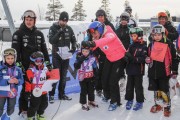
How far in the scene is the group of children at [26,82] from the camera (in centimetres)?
434

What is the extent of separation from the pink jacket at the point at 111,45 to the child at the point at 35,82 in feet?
3.57

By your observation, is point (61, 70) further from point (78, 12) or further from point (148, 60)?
point (78, 12)

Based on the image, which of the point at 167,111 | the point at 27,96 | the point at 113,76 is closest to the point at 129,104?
the point at 113,76

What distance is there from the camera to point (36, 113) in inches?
192

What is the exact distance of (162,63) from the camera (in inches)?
195

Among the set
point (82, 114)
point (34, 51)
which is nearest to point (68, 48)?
point (34, 51)

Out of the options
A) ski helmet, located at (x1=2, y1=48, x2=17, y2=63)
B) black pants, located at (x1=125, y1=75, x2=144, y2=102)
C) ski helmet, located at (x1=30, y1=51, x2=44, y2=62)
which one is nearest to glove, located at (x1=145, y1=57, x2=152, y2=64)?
black pants, located at (x1=125, y1=75, x2=144, y2=102)

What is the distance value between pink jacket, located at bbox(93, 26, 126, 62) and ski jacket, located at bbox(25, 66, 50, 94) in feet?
3.67

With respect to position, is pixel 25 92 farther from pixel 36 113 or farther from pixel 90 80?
pixel 90 80

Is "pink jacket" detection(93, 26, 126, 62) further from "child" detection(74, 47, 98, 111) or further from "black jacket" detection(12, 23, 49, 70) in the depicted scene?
"black jacket" detection(12, 23, 49, 70)

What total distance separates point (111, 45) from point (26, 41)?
62.4 inches

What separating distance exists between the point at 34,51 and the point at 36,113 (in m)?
1.14

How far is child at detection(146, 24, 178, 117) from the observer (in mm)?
4898

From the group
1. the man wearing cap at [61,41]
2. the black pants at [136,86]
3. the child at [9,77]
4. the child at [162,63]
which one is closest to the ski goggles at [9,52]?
the child at [9,77]
